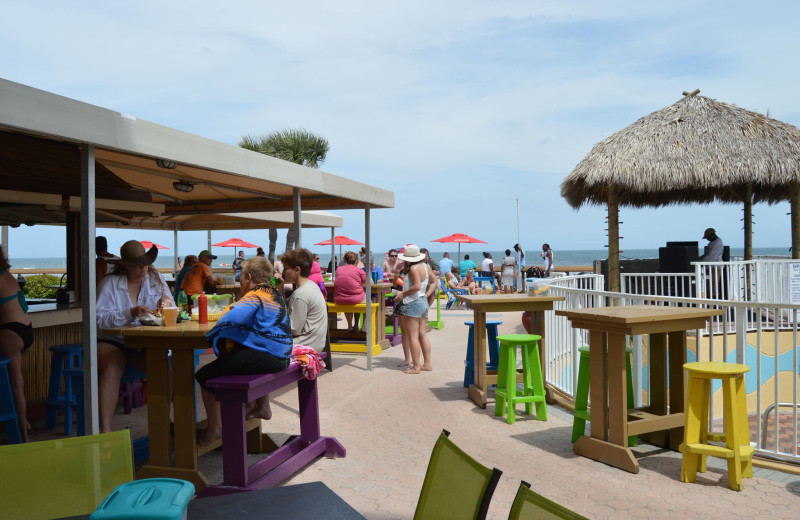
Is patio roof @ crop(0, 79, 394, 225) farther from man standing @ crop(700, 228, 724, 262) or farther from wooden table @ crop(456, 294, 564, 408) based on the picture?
man standing @ crop(700, 228, 724, 262)

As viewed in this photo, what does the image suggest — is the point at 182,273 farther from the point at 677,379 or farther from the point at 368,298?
the point at 677,379

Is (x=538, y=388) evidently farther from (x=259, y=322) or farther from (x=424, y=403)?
(x=259, y=322)

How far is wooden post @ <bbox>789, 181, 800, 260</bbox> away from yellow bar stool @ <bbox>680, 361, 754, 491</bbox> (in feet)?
38.5

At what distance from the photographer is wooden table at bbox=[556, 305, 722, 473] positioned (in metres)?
4.50

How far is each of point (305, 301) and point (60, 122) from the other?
2593 mm

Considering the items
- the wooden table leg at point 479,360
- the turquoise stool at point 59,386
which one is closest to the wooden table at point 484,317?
the wooden table leg at point 479,360

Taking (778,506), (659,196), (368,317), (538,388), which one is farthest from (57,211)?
(659,196)

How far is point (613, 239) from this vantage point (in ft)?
42.6

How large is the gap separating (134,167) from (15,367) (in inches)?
80.7

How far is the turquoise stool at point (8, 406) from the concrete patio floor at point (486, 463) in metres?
0.96

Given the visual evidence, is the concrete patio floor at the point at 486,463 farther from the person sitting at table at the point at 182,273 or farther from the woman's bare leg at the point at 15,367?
the person sitting at table at the point at 182,273

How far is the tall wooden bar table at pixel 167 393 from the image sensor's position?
13.7 feet

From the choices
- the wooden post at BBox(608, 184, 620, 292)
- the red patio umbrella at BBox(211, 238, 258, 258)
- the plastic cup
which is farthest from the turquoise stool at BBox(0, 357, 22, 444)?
the red patio umbrella at BBox(211, 238, 258, 258)

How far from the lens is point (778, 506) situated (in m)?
3.81
